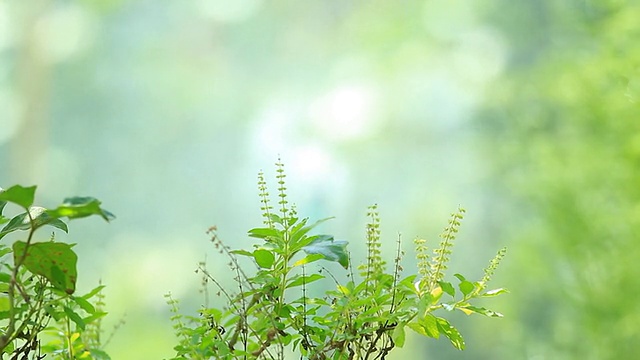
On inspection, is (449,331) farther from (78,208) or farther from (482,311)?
(78,208)

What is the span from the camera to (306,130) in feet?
14.1

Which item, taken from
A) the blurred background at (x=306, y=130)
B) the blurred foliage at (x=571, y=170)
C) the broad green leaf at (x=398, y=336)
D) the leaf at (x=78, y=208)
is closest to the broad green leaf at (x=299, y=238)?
the broad green leaf at (x=398, y=336)

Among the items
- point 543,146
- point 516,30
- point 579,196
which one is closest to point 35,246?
point 579,196

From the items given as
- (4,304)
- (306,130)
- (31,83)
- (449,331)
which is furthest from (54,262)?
(31,83)

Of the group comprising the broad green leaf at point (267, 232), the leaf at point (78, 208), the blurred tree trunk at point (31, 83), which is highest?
the blurred tree trunk at point (31, 83)

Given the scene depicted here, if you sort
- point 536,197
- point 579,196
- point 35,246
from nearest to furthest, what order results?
point 35,246 → point 579,196 → point 536,197

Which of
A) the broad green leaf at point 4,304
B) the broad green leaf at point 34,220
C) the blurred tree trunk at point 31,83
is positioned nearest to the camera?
the broad green leaf at point 34,220

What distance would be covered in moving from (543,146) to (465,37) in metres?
0.70

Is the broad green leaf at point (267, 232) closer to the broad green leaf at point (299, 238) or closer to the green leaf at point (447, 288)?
the broad green leaf at point (299, 238)

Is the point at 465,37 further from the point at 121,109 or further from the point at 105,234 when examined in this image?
the point at 105,234

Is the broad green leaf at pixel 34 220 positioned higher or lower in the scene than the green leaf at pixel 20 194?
higher

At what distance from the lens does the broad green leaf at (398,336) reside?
73cm

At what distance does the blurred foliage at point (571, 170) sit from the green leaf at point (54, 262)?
3.03 m

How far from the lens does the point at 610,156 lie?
13.0 feet
